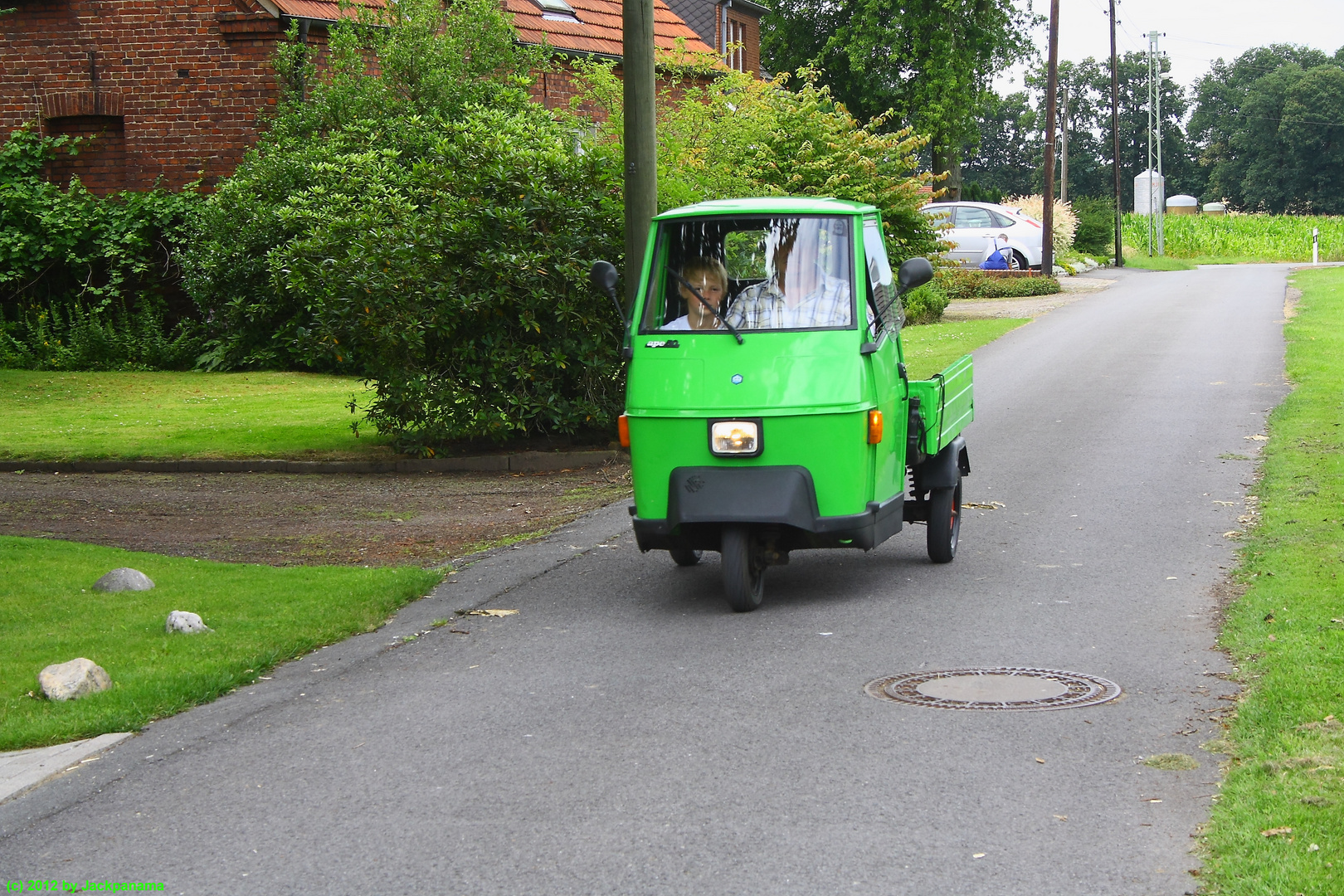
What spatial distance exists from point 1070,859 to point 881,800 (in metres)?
0.76

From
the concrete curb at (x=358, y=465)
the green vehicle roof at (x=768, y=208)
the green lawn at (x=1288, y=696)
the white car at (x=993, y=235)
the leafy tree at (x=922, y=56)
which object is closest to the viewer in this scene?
the green lawn at (x=1288, y=696)

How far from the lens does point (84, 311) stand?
1021 inches

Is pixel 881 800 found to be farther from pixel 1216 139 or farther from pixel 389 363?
pixel 1216 139

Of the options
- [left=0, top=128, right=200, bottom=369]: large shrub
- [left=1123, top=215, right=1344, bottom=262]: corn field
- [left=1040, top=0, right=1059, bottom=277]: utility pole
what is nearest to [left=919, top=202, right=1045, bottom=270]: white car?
[left=1040, top=0, right=1059, bottom=277]: utility pole

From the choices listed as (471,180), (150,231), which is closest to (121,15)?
(150,231)

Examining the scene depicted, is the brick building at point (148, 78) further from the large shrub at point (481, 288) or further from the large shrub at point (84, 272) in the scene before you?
the large shrub at point (481, 288)

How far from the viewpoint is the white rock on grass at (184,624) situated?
7742 millimetres

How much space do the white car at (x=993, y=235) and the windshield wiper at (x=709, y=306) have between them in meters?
31.4

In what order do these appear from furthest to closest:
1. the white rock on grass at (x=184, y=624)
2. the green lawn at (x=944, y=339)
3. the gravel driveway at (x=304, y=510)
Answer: the green lawn at (x=944, y=339), the gravel driveway at (x=304, y=510), the white rock on grass at (x=184, y=624)

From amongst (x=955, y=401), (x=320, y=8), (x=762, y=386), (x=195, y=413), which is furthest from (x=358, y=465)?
(x=320, y=8)

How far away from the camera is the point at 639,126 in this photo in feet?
44.9

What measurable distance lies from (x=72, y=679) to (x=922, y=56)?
160 feet

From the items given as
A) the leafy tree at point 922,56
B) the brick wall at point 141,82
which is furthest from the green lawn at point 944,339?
the leafy tree at point 922,56

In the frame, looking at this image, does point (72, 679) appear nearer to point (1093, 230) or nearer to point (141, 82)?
point (141, 82)
